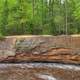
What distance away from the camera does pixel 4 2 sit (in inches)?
1120

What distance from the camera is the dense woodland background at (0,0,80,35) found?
90.8 feet

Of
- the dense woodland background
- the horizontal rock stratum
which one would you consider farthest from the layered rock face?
the dense woodland background

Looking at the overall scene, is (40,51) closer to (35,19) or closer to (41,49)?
(41,49)

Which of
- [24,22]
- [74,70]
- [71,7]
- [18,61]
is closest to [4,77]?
[74,70]

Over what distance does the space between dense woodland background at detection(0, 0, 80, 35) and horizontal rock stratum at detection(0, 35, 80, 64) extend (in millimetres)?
9060

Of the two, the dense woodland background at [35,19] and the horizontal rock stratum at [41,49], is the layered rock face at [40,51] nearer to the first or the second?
the horizontal rock stratum at [41,49]

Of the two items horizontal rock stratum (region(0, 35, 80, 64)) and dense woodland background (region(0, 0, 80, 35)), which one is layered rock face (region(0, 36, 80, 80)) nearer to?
horizontal rock stratum (region(0, 35, 80, 64))

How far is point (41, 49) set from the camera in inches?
690

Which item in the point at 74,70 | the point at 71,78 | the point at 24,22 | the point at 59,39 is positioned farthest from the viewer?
the point at 24,22

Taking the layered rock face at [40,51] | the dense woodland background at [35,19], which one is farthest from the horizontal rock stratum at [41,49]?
the dense woodland background at [35,19]

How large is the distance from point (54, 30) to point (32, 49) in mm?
11043

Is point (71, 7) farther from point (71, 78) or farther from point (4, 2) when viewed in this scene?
point (71, 78)

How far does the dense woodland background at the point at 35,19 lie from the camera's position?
27.7 meters

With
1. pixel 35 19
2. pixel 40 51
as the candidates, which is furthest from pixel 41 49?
pixel 35 19
